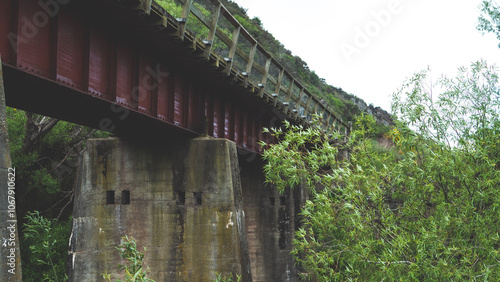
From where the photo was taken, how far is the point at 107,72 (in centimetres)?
1016

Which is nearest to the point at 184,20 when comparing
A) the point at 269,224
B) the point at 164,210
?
the point at 164,210

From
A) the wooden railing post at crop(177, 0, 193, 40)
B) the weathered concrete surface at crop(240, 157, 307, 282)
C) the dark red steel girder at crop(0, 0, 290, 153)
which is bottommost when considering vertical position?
the weathered concrete surface at crop(240, 157, 307, 282)

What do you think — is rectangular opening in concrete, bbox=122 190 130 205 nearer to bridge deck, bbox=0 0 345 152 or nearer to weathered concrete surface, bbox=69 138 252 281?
weathered concrete surface, bbox=69 138 252 281

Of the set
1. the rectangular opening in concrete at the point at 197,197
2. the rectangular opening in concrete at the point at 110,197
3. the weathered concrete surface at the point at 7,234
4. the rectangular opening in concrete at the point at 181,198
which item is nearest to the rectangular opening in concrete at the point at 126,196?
the rectangular opening in concrete at the point at 110,197

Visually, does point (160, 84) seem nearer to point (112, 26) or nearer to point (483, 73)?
point (112, 26)

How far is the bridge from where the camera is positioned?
9164mm

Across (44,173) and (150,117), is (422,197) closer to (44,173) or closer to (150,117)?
(150,117)

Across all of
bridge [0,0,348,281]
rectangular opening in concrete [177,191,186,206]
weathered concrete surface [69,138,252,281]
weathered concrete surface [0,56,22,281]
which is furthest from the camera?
rectangular opening in concrete [177,191,186,206]

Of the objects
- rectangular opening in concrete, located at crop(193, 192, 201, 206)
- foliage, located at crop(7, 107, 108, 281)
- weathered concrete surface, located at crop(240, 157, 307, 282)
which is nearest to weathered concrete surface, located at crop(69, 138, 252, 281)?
A: rectangular opening in concrete, located at crop(193, 192, 201, 206)

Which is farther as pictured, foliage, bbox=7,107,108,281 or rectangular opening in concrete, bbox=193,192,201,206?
foliage, bbox=7,107,108,281

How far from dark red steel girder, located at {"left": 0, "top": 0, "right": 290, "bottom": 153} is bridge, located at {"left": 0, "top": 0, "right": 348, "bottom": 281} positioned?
0.09ft

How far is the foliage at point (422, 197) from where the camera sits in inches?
373

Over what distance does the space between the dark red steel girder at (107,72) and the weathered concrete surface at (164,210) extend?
76cm

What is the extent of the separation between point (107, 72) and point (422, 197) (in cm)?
693
